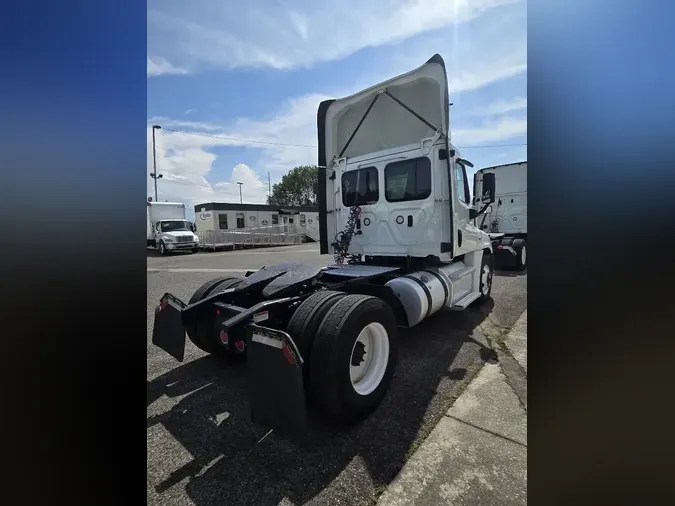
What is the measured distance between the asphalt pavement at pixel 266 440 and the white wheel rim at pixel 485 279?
2.57 meters

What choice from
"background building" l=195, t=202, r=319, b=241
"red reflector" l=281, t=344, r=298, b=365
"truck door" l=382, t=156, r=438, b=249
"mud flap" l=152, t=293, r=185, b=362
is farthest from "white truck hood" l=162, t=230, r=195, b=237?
"red reflector" l=281, t=344, r=298, b=365

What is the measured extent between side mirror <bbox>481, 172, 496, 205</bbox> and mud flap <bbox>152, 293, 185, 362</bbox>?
4770 mm

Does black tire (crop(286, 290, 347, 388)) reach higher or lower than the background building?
lower

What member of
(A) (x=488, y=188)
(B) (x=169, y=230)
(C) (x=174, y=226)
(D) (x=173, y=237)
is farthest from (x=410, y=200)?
(C) (x=174, y=226)

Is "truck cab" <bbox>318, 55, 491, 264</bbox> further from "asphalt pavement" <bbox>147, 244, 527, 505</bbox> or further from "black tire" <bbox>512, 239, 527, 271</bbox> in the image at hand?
"black tire" <bbox>512, 239, 527, 271</bbox>

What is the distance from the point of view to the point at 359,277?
4008mm

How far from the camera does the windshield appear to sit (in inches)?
802

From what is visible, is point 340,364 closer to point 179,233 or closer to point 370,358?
point 370,358

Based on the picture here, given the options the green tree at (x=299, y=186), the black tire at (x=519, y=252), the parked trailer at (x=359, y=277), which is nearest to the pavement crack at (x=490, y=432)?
the parked trailer at (x=359, y=277)

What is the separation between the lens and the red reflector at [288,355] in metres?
2.13

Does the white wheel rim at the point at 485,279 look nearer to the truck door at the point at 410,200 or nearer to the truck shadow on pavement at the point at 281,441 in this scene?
the truck door at the point at 410,200

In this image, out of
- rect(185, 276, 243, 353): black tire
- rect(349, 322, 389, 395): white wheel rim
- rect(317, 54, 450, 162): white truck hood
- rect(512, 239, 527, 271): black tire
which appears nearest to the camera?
rect(349, 322, 389, 395): white wheel rim

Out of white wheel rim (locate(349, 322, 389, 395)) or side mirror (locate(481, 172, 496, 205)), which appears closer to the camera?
white wheel rim (locate(349, 322, 389, 395))

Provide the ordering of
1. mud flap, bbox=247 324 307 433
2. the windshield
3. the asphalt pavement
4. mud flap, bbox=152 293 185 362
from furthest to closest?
the windshield
mud flap, bbox=152 293 185 362
mud flap, bbox=247 324 307 433
the asphalt pavement
